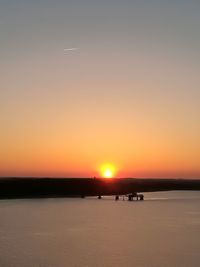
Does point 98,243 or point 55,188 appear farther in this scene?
point 55,188

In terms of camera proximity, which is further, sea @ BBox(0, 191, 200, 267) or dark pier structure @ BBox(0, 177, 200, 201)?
dark pier structure @ BBox(0, 177, 200, 201)

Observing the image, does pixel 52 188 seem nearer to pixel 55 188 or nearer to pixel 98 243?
pixel 55 188

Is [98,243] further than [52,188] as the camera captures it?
No

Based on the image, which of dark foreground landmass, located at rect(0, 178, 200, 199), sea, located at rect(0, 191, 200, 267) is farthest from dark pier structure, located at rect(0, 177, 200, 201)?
sea, located at rect(0, 191, 200, 267)

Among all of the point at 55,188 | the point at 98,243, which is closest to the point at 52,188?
the point at 55,188

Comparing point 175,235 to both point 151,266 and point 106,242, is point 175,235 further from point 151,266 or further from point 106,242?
point 151,266

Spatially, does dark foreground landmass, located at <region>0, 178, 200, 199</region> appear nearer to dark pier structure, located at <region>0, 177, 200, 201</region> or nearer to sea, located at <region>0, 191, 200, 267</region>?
dark pier structure, located at <region>0, 177, 200, 201</region>

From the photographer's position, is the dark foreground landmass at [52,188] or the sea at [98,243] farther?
the dark foreground landmass at [52,188]

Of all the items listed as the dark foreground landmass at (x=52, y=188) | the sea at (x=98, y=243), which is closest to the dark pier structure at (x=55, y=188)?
the dark foreground landmass at (x=52, y=188)

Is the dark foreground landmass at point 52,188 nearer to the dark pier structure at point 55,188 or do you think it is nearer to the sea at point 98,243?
the dark pier structure at point 55,188

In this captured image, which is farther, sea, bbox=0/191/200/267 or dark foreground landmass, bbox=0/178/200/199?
dark foreground landmass, bbox=0/178/200/199

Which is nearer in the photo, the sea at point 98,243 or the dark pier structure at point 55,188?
the sea at point 98,243
